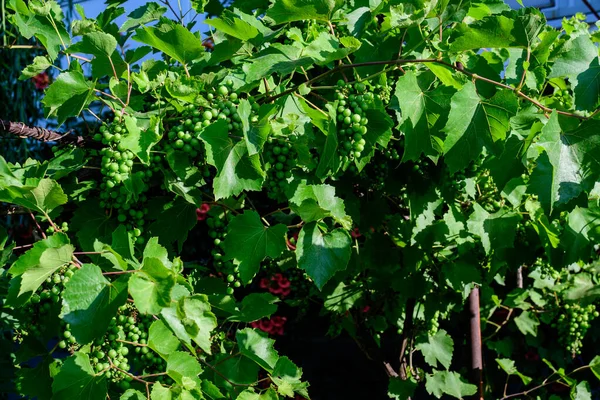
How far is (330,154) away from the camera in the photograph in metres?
1.29

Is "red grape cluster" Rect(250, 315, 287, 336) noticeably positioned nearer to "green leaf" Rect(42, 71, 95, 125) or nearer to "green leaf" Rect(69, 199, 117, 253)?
"green leaf" Rect(69, 199, 117, 253)

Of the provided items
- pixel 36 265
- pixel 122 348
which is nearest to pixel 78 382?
pixel 122 348

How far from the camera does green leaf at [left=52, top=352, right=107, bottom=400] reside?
1.16 m

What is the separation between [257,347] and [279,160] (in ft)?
1.32

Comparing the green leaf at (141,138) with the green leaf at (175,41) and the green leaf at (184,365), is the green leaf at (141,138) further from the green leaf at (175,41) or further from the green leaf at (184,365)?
the green leaf at (184,365)

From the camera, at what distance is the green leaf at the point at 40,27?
1437 millimetres

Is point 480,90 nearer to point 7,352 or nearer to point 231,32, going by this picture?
point 231,32

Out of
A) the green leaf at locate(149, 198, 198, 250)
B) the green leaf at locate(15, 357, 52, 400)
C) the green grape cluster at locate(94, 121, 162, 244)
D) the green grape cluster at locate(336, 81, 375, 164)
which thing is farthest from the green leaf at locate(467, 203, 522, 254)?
the green leaf at locate(15, 357, 52, 400)

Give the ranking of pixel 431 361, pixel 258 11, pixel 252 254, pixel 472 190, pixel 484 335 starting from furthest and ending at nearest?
pixel 484 335, pixel 431 361, pixel 472 190, pixel 258 11, pixel 252 254

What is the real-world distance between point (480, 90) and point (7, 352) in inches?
66.0

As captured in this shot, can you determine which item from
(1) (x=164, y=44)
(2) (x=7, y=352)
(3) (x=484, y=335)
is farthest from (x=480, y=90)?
(3) (x=484, y=335)

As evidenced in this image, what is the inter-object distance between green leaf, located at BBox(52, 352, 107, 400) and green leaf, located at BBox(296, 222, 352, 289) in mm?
448

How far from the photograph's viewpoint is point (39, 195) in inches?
47.0

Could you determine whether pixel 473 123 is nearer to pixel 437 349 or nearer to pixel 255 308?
pixel 255 308
